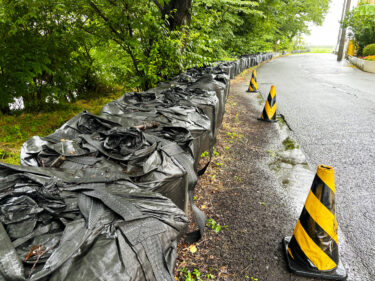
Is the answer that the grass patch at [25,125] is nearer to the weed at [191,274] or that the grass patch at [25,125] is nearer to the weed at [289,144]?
the weed at [191,274]

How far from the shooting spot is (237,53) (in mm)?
19109

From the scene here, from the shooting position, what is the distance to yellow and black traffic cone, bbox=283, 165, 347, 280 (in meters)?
1.99

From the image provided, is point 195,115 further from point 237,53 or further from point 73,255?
point 237,53

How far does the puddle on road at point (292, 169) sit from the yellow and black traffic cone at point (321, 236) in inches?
36.1

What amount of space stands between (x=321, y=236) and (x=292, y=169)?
1.89 meters

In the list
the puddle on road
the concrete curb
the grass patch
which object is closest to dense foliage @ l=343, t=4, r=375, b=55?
the concrete curb

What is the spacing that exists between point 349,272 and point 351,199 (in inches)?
47.2

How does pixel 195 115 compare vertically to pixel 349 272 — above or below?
above

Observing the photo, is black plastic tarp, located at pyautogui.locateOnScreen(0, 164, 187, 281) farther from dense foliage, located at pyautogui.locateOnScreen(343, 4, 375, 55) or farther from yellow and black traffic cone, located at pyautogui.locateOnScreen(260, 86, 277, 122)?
dense foliage, located at pyautogui.locateOnScreen(343, 4, 375, 55)

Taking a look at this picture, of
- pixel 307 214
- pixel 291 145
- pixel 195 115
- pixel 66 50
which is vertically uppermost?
pixel 66 50

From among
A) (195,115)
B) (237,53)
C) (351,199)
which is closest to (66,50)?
(195,115)

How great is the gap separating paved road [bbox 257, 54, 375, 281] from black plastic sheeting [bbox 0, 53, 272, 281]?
1479 mm

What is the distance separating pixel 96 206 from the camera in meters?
1.26

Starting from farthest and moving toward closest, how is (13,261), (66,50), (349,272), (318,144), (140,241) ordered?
(66,50), (318,144), (349,272), (140,241), (13,261)
